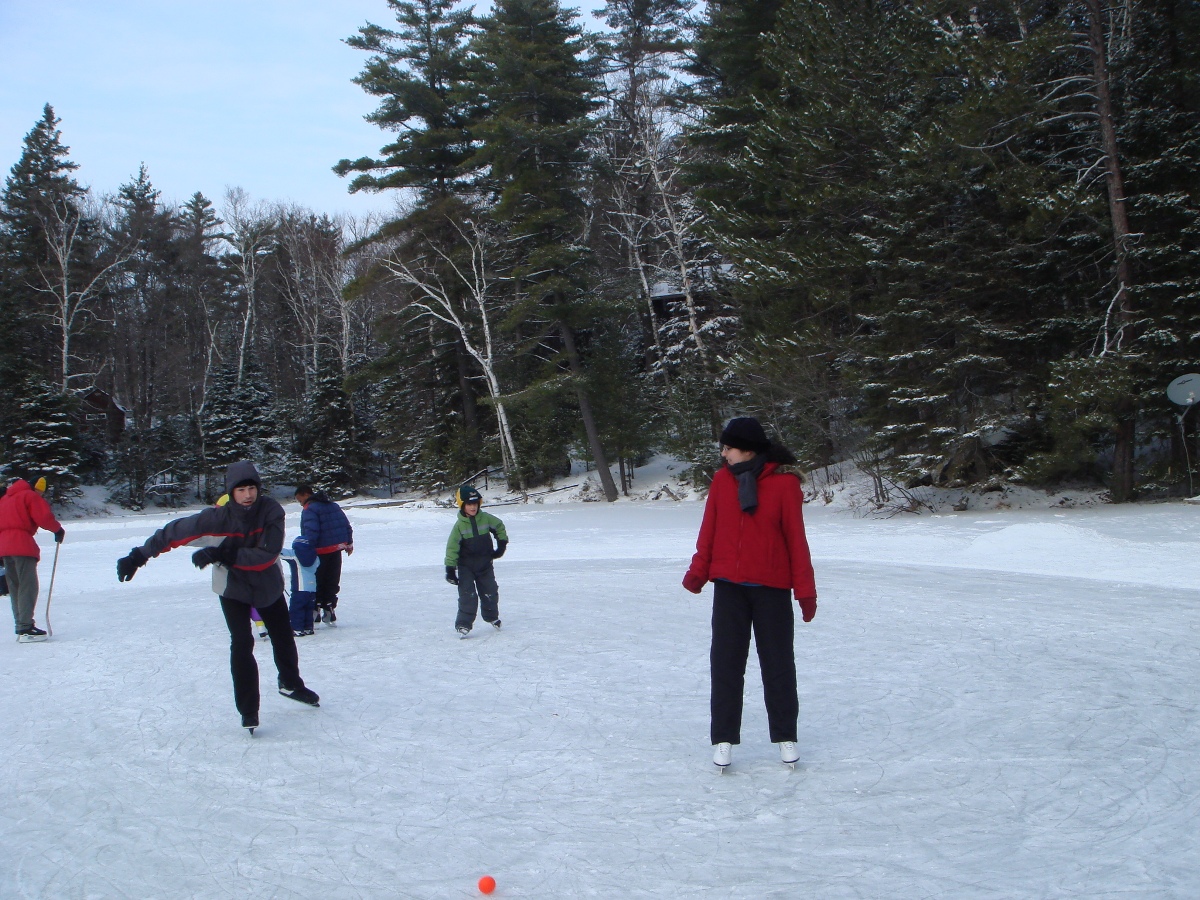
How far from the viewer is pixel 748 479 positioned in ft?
14.4

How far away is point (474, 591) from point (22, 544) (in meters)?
5.02

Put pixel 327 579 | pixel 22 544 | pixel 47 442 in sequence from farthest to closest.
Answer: pixel 47 442 < pixel 327 579 < pixel 22 544

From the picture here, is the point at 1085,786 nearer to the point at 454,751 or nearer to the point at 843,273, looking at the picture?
the point at 454,751

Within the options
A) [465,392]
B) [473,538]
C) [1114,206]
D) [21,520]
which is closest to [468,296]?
[465,392]

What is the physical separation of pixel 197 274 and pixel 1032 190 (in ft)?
164

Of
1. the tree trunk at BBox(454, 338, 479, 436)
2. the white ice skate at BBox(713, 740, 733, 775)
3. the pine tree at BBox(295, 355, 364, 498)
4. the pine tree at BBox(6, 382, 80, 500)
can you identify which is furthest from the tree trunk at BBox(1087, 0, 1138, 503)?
the pine tree at BBox(6, 382, 80, 500)

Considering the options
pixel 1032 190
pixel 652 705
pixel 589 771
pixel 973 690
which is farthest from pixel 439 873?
pixel 1032 190

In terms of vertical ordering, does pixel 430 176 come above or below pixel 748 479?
above

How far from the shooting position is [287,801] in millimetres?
4426

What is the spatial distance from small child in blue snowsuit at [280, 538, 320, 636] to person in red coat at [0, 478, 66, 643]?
2.62 meters

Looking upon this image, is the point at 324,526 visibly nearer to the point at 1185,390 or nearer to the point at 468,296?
the point at 1185,390

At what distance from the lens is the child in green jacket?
8.53m

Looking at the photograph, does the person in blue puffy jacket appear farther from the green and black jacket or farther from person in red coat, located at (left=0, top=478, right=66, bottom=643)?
person in red coat, located at (left=0, top=478, right=66, bottom=643)

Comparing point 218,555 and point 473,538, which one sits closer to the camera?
point 218,555
